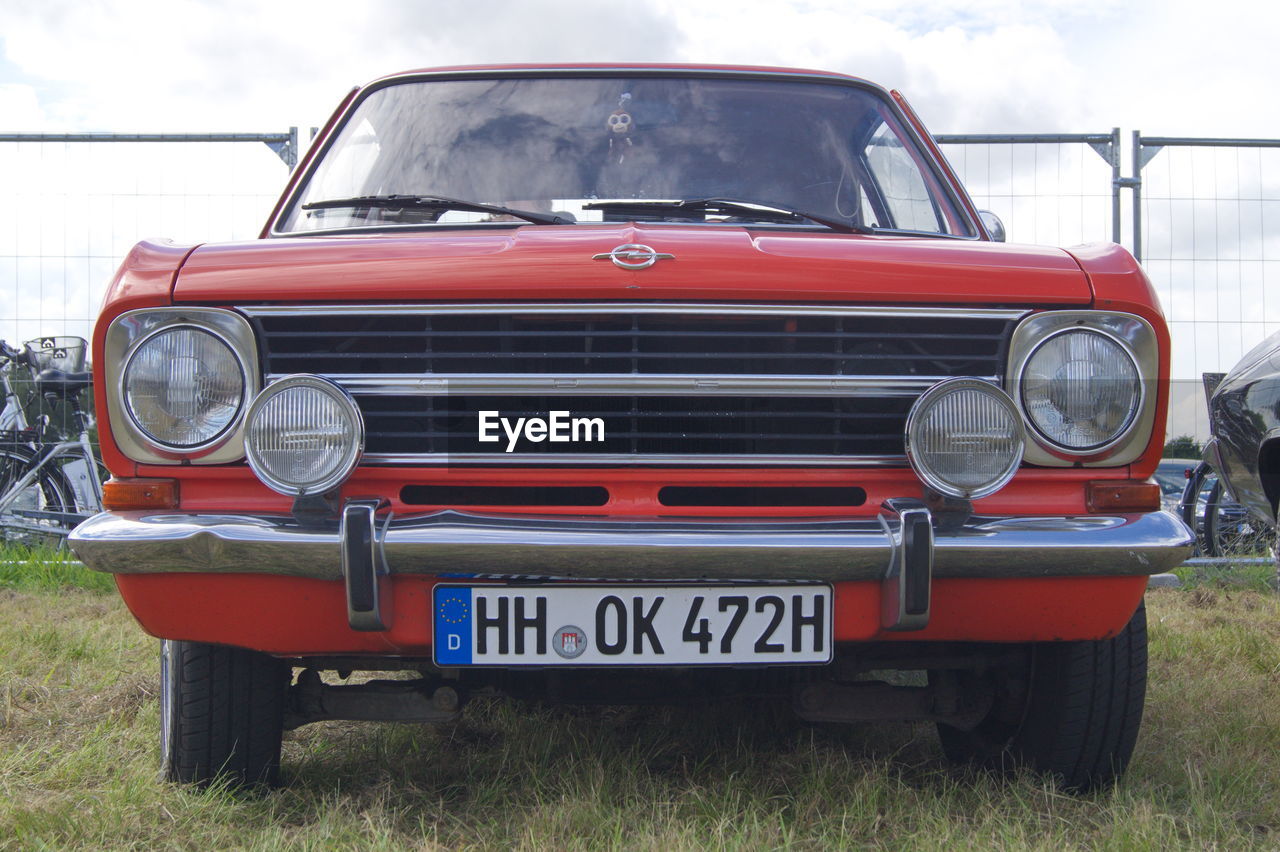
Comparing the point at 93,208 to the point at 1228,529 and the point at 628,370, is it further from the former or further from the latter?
the point at 1228,529

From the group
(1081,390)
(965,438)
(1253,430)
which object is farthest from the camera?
(1253,430)

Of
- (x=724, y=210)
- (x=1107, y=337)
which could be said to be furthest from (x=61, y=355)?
(x=1107, y=337)

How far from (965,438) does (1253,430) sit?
1981 millimetres

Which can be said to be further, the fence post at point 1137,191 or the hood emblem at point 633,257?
the fence post at point 1137,191

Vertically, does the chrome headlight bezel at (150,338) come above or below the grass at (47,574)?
above

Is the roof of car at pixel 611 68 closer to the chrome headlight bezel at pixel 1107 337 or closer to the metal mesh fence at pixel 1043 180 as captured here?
the chrome headlight bezel at pixel 1107 337

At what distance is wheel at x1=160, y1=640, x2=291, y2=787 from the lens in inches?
98.5

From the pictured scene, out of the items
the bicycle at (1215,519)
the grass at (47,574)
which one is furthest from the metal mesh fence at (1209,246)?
the grass at (47,574)

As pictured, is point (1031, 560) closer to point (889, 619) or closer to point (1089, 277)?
point (889, 619)

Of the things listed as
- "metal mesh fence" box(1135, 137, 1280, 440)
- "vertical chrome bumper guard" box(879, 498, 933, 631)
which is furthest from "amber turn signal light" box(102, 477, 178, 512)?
"metal mesh fence" box(1135, 137, 1280, 440)

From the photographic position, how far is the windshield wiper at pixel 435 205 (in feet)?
9.34

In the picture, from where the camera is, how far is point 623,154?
320 centimetres

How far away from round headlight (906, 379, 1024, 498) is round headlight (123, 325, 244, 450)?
1.32 metres

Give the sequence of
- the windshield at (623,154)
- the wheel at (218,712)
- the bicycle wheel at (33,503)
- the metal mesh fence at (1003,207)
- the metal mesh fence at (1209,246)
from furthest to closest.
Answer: the metal mesh fence at (1003,207), the metal mesh fence at (1209,246), the bicycle wheel at (33,503), the windshield at (623,154), the wheel at (218,712)
